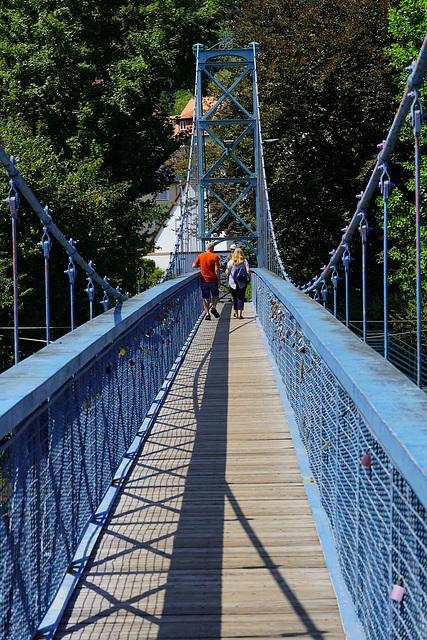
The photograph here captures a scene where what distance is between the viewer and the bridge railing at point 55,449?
6.95ft

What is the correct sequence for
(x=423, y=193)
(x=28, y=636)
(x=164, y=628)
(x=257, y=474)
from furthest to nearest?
(x=423, y=193)
(x=257, y=474)
(x=164, y=628)
(x=28, y=636)

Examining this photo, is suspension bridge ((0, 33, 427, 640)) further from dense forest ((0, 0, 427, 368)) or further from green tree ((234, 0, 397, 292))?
green tree ((234, 0, 397, 292))

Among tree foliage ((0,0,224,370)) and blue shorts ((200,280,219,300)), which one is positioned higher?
tree foliage ((0,0,224,370))

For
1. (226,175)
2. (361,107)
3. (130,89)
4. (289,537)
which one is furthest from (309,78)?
(289,537)

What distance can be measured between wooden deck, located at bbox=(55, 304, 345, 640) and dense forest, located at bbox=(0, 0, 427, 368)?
15.7 meters

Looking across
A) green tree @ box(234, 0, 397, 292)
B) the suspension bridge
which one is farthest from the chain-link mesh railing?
the suspension bridge

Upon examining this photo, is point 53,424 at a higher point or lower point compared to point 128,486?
higher

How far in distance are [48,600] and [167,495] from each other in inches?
53.2

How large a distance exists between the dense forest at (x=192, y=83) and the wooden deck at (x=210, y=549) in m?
15.7

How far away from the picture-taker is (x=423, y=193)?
1986 cm

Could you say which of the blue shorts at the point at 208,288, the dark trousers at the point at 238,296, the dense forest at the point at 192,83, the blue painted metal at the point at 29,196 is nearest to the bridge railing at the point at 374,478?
the blue painted metal at the point at 29,196

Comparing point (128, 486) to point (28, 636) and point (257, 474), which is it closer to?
point (257, 474)

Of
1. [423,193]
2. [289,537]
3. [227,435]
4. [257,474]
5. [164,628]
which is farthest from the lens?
[423,193]

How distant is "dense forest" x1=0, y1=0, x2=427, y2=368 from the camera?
21.3 m
